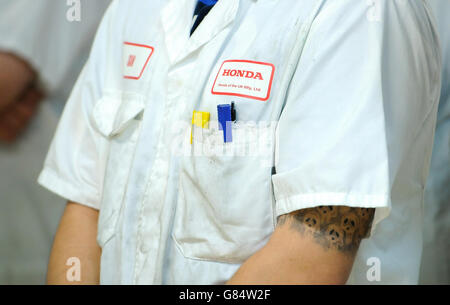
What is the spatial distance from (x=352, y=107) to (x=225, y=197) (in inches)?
11.2

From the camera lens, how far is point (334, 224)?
0.90 m

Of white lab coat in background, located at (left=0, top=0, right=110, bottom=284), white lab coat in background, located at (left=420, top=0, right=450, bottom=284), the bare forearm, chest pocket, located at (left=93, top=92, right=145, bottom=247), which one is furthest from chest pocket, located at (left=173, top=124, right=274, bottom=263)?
white lab coat in background, located at (left=0, top=0, right=110, bottom=284)

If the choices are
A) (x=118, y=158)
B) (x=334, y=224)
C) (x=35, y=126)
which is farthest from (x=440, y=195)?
(x=35, y=126)

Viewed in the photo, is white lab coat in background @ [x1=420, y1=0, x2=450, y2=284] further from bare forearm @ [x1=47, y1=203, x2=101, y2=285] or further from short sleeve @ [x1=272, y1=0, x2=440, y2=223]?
bare forearm @ [x1=47, y1=203, x2=101, y2=285]

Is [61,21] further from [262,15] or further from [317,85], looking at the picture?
[317,85]

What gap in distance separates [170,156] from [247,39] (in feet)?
0.89

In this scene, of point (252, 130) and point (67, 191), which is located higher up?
point (252, 130)

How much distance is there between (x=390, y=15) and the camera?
927 mm

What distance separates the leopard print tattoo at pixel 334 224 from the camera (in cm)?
90

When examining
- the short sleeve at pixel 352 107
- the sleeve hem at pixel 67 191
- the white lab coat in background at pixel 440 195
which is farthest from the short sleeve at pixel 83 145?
the white lab coat in background at pixel 440 195

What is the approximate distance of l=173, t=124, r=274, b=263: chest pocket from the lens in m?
0.98

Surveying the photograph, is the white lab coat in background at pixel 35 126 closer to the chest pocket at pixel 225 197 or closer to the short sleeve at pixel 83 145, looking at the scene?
the short sleeve at pixel 83 145

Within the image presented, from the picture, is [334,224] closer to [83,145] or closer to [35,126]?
[83,145]

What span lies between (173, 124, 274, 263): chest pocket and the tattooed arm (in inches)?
3.1
